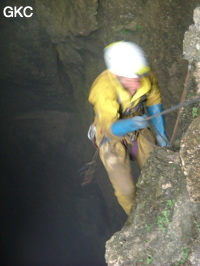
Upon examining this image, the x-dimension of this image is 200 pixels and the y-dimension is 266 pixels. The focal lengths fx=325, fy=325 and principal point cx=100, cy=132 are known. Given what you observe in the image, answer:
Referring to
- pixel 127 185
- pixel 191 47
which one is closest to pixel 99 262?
pixel 127 185

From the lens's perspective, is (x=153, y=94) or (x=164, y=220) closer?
(x=164, y=220)

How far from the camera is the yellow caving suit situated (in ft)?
9.93

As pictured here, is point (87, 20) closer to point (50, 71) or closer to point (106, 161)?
point (50, 71)

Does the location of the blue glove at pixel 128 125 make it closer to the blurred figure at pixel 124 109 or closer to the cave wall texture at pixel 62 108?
the blurred figure at pixel 124 109

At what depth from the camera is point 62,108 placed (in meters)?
8.82

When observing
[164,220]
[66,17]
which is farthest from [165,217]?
[66,17]

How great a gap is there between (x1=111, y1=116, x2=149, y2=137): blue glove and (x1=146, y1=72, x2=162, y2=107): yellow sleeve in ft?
2.46

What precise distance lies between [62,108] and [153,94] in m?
5.51

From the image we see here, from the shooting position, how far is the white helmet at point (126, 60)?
2965 millimetres

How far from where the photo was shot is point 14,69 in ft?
Answer: 24.2

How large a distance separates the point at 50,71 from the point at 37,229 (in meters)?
5.49

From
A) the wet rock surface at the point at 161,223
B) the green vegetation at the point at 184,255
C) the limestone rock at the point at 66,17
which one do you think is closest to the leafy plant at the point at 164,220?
the wet rock surface at the point at 161,223
